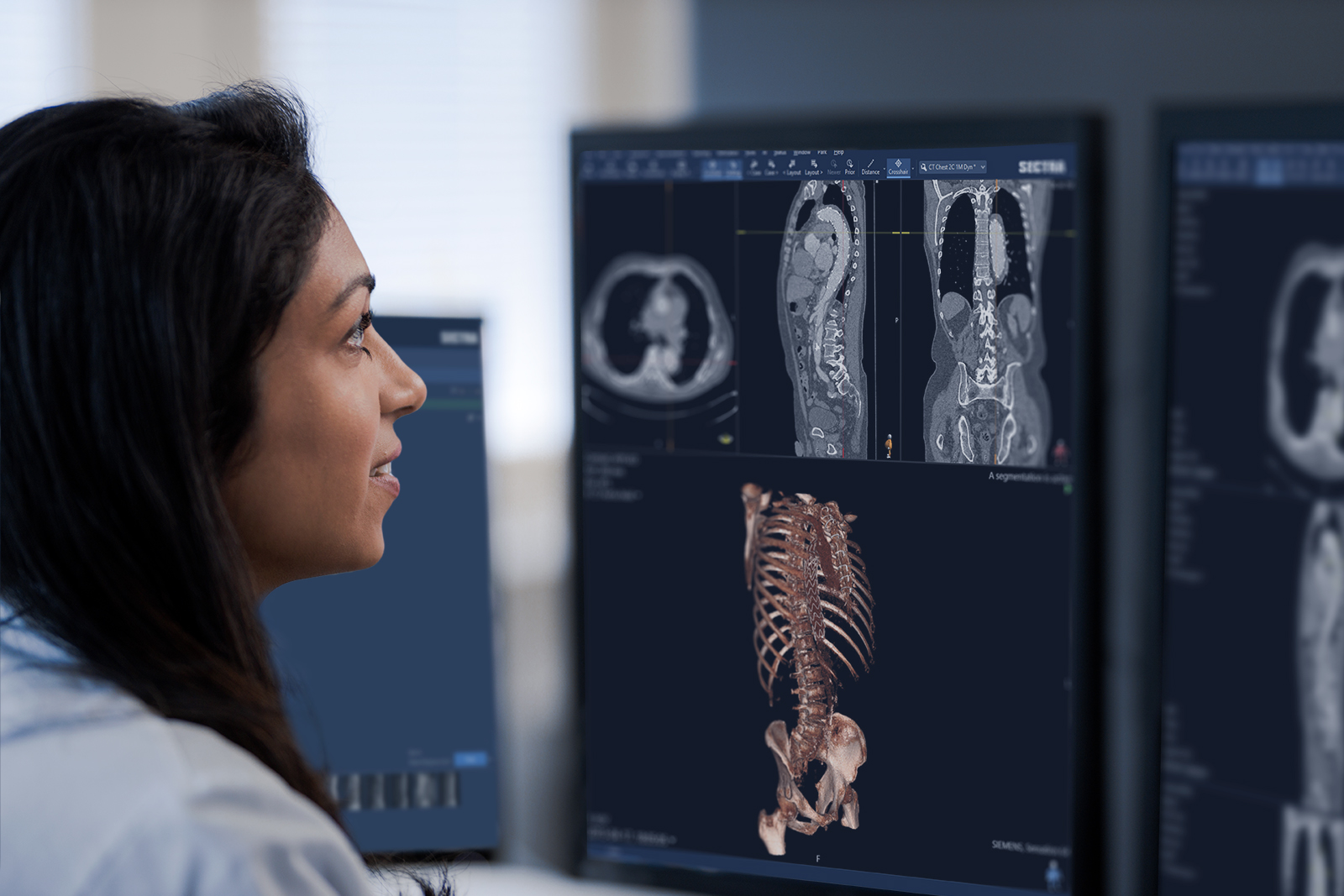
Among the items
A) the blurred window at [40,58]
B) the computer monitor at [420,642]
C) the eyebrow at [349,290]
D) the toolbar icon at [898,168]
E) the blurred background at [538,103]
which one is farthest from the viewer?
the blurred window at [40,58]

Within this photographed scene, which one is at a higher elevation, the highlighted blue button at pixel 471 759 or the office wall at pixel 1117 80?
the office wall at pixel 1117 80

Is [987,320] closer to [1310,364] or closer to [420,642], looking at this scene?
[1310,364]

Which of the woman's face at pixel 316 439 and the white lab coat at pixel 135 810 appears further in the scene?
the woman's face at pixel 316 439

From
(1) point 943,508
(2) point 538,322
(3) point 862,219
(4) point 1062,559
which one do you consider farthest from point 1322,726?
(2) point 538,322

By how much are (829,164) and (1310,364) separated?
41 centimetres

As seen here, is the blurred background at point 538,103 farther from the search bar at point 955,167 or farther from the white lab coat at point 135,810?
the white lab coat at point 135,810

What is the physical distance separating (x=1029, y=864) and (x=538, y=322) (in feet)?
3.16

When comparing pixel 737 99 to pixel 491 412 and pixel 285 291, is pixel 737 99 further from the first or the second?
pixel 285 291

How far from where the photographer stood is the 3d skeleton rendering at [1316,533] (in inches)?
34.4

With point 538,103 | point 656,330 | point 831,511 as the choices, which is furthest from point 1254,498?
point 538,103

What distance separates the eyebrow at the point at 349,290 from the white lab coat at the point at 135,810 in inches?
12.4

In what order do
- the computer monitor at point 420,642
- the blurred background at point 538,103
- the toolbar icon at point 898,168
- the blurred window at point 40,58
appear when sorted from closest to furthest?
the toolbar icon at point 898,168 < the blurred background at point 538,103 < the computer monitor at point 420,642 < the blurred window at point 40,58

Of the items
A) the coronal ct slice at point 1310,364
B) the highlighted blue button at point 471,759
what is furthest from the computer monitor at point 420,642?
the coronal ct slice at point 1310,364

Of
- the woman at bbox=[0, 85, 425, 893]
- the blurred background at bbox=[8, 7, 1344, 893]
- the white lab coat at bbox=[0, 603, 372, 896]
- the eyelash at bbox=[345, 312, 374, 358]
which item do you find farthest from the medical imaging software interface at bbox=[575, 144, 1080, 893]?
the white lab coat at bbox=[0, 603, 372, 896]
